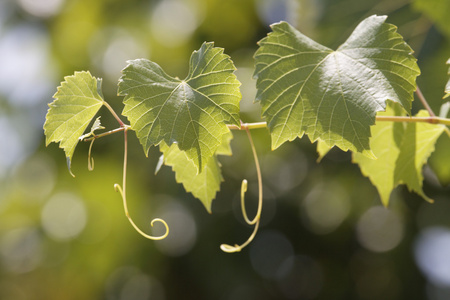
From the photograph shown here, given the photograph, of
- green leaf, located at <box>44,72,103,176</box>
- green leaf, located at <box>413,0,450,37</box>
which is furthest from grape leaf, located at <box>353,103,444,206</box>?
green leaf, located at <box>413,0,450,37</box>

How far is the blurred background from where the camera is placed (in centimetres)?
338

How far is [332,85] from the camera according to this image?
53 cm

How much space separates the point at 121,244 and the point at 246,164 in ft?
3.66

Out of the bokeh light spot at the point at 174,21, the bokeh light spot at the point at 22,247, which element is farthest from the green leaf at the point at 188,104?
the bokeh light spot at the point at 22,247

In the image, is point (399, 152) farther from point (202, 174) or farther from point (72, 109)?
point (72, 109)

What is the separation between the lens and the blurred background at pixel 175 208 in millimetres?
3381

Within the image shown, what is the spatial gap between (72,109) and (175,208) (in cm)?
322

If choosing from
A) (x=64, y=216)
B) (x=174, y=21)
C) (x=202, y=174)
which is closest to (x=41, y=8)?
(x=174, y=21)

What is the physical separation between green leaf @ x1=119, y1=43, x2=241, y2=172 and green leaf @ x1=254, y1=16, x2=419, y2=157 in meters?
0.04

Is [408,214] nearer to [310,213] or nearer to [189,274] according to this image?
[310,213]

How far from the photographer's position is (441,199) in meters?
3.18

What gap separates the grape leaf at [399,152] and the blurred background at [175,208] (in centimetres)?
223

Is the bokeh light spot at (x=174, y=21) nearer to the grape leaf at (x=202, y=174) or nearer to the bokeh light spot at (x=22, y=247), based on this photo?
the bokeh light spot at (x=22, y=247)

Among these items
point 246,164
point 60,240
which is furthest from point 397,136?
point 60,240
